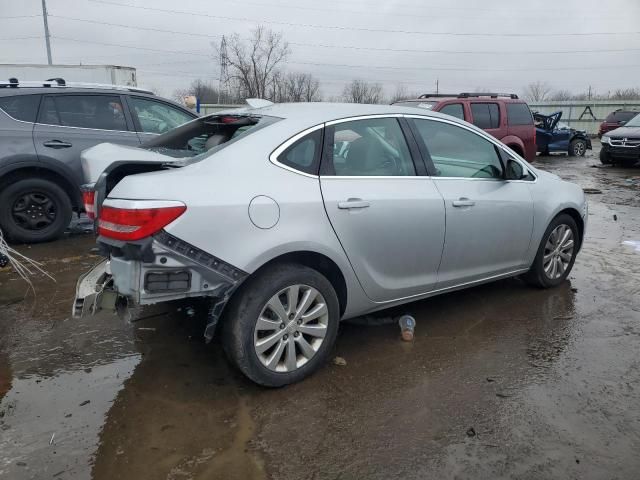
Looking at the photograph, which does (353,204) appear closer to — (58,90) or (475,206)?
(475,206)

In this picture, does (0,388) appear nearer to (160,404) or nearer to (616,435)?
(160,404)

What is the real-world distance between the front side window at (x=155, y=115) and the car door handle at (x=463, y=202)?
14.6 feet

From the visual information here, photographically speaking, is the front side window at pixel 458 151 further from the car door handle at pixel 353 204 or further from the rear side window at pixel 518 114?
the rear side window at pixel 518 114

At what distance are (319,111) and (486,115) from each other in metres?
7.95

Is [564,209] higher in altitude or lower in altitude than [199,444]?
higher

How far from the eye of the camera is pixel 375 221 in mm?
3412

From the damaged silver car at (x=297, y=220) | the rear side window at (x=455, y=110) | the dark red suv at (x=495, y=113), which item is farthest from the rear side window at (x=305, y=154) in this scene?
the rear side window at (x=455, y=110)

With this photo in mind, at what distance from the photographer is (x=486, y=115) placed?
10.6m

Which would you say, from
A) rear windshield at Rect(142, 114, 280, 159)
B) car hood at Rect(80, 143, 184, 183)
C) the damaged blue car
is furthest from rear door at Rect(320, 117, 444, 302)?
the damaged blue car

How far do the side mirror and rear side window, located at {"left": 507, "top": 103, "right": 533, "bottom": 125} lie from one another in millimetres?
7037

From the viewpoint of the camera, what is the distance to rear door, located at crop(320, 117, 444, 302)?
Result: 10.9 feet

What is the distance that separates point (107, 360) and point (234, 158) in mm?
1677

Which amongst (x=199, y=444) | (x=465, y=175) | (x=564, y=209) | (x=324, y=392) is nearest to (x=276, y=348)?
(x=324, y=392)

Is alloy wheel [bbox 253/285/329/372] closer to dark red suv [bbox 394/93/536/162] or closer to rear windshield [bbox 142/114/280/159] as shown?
rear windshield [bbox 142/114/280/159]
